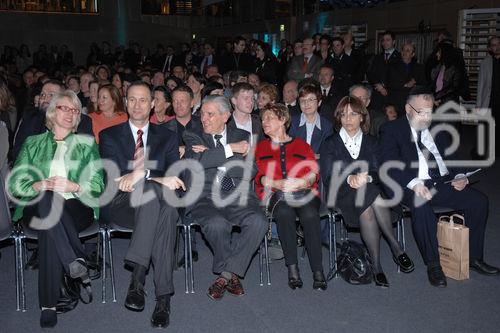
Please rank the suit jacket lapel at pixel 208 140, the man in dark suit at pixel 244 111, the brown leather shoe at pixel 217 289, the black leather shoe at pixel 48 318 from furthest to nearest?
the man in dark suit at pixel 244 111 → the suit jacket lapel at pixel 208 140 → the brown leather shoe at pixel 217 289 → the black leather shoe at pixel 48 318

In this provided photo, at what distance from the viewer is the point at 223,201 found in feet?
13.6

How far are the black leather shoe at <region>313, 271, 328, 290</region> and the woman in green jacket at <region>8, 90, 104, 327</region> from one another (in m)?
1.61

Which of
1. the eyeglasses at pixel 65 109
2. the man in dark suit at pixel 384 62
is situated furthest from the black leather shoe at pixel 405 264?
the man in dark suit at pixel 384 62

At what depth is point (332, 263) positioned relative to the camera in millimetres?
4379

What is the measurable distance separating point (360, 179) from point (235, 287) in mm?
1220

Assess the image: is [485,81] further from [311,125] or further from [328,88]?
[311,125]

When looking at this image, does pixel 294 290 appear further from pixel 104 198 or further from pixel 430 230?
pixel 104 198

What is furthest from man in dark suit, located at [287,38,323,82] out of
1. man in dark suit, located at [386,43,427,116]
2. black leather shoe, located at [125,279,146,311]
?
black leather shoe, located at [125,279,146,311]

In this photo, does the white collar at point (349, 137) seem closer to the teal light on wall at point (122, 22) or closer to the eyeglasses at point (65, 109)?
the eyeglasses at point (65, 109)

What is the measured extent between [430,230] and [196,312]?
1841 millimetres

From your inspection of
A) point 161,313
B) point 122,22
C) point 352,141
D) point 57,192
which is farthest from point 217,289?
point 122,22

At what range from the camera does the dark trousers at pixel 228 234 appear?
3.94 metres

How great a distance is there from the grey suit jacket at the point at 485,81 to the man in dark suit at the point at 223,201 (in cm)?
505

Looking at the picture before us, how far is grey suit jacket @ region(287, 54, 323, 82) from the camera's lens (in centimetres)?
813
